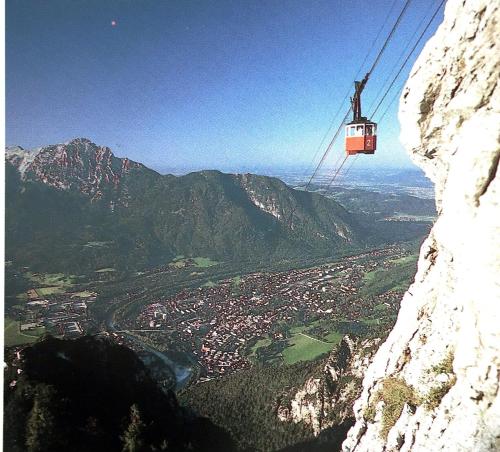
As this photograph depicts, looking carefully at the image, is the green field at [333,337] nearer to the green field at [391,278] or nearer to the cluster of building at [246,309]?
the cluster of building at [246,309]

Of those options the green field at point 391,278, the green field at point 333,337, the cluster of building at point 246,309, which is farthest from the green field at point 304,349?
the green field at point 391,278

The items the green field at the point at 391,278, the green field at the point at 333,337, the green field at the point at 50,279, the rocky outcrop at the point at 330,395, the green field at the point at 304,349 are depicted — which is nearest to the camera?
the rocky outcrop at the point at 330,395

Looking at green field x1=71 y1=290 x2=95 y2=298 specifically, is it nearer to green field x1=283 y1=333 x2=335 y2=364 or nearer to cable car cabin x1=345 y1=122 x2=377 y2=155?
green field x1=283 y1=333 x2=335 y2=364

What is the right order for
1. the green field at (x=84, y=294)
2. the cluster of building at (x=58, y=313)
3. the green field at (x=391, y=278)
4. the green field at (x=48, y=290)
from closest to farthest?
the cluster of building at (x=58, y=313)
the green field at (x=391, y=278)
the green field at (x=84, y=294)
the green field at (x=48, y=290)

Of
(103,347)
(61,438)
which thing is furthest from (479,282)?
(103,347)

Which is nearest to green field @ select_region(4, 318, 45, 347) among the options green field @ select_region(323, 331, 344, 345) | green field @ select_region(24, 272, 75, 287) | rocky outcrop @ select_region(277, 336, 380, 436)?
green field @ select_region(24, 272, 75, 287)

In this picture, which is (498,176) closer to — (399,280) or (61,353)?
(61,353)
